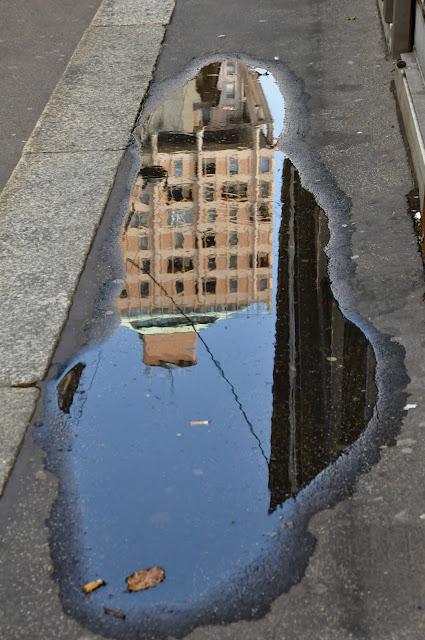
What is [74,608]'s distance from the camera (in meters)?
3.97

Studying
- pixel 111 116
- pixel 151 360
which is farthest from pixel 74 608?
pixel 111 116

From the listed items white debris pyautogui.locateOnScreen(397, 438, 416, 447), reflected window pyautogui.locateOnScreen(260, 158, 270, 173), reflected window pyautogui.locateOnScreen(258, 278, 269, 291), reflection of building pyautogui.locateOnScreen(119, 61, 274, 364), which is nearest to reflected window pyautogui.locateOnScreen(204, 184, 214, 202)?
reflection of building pyautogui.locateOnScreen(119, 61, 274, 364)

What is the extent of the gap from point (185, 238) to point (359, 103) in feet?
9.45

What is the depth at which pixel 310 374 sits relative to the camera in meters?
5.34

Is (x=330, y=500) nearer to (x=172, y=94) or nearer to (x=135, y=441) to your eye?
(x=135, y=441)

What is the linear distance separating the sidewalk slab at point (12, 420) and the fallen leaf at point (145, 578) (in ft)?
2.91

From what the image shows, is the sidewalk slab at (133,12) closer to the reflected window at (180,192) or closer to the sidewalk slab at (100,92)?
the sidewalk slab at (100,92)

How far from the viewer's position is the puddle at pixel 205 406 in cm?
412

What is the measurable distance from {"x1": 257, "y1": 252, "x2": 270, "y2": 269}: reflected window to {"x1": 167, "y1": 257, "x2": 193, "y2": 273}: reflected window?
43 centimetres

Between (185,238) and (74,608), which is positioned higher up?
(185,238)

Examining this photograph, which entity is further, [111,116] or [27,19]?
[27,19]

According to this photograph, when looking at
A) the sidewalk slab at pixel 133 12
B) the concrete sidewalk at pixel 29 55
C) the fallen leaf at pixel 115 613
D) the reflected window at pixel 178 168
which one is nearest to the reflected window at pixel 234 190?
the reflected window at pixel 178 168

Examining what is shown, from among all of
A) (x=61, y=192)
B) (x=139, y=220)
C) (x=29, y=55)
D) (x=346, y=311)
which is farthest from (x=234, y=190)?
(x=29, y=55)

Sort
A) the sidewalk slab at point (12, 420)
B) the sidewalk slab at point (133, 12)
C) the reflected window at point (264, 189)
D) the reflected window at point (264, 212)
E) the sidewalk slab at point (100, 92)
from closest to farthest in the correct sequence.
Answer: the sidewalk slab at point (12, 420) → the reflected window at point (264, 212) → the reflected window at point (264, 189) → the sidewalk slab at point (100, 92) → the sidewalk slab at point (133, 12)
